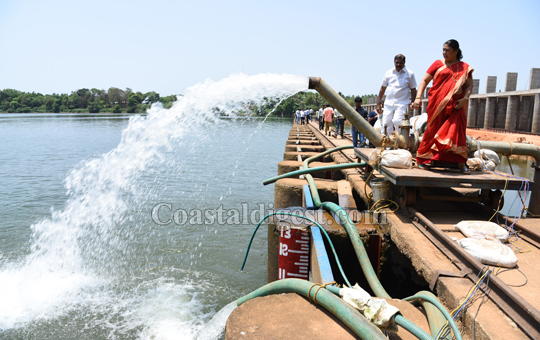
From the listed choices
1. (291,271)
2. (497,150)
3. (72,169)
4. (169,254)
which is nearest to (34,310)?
(169,254)

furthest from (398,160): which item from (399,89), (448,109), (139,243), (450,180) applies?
(139,243)

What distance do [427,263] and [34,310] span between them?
5.41 m

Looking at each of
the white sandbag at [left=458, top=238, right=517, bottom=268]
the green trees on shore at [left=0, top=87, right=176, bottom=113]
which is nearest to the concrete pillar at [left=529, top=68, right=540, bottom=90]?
the white sandbag at [left=458, top=238, right=517, bottom=268]

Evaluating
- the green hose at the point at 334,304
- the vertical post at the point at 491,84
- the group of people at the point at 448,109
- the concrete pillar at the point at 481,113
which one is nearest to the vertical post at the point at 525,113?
the vertical post at the point at 491,84

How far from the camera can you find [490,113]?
1007 inches

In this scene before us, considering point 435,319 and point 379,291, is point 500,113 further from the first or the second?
point 435,319

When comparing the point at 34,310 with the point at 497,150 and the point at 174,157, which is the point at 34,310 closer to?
the point at 497,150

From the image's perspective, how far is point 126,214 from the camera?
31.1ft

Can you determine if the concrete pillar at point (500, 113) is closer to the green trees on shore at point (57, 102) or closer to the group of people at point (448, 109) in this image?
the group of people at point (448, 109)

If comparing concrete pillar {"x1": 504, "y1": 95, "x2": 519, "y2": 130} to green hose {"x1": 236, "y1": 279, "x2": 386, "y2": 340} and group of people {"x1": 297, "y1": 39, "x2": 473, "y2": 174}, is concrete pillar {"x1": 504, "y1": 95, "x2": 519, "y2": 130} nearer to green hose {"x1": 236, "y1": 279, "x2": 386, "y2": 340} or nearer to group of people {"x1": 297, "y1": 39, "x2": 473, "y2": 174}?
group of people {"x1": 297, "y1": 39, "x2": 473, "y2": 174}

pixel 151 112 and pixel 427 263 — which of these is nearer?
pixel 427 263

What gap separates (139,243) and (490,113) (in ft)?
87.1

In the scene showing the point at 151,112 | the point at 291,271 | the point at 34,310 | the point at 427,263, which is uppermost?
the point at 151,112

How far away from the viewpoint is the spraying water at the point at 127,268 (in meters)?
4.90
